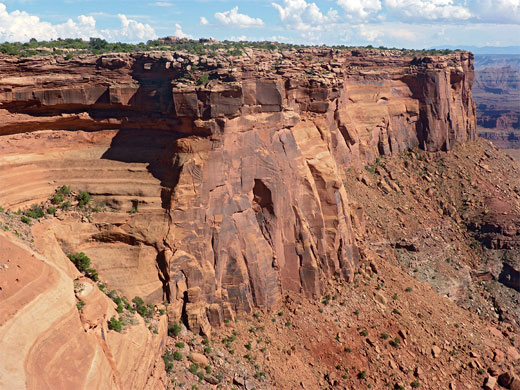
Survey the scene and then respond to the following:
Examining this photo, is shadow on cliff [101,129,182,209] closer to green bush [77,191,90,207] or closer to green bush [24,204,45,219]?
green bush [77,191,90,207]

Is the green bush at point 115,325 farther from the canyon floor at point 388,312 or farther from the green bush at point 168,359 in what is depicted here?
the green bush at point 168,359

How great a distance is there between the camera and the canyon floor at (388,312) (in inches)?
1335

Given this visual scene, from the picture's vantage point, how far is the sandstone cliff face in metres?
35.2

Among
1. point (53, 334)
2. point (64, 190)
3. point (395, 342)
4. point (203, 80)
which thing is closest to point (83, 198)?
point (64, 190)

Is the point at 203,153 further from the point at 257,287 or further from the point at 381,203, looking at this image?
the point at 381,203

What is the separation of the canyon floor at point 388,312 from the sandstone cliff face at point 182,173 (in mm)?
2082

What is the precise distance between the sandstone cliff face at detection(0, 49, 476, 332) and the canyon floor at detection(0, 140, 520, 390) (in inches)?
82.0

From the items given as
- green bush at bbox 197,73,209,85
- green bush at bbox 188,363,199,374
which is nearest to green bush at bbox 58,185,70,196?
green bush at bbox 197,73,209,85

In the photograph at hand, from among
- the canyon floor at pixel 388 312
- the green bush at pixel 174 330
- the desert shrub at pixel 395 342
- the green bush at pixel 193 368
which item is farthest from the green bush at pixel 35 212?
the desert shrub at pixel 395 342

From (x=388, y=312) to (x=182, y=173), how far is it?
76.8 ft

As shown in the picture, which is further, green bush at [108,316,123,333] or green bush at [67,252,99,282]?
green bush at [67,252,99,282]

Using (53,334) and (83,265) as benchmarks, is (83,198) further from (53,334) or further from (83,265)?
(53,334)

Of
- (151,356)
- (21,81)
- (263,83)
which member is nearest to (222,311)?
(151,356)

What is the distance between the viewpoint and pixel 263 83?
3953 cm
